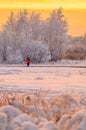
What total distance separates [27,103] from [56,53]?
2673 inches

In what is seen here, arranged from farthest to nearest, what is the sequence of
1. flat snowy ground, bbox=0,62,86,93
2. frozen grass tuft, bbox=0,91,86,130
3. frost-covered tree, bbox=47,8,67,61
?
frost-covered tree, bbox=47,8,67,61 < flat snowy ground, bbox=0,62,86,93 < frozen grass tuft, bbox=0,91,86,130

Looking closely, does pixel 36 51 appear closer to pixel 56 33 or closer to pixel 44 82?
pixel 56 33

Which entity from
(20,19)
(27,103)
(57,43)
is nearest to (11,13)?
(20,19)

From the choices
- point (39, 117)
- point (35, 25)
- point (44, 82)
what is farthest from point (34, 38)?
point (39, 117)

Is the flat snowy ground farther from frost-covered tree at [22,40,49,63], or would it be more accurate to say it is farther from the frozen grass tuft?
frost-covered tree at [22,40,49,63]

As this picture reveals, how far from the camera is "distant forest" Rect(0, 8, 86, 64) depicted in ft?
216

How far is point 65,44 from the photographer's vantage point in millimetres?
73812

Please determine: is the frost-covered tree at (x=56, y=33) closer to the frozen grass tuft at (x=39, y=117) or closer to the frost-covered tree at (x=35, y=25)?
the frost-covered tree at (x=35, y=25)

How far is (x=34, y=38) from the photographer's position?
241 feet

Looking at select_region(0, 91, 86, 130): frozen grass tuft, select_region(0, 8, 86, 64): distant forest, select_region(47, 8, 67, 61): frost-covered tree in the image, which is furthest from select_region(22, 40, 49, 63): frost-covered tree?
select_region(0, 91, 86, 130): frozen grass tuft

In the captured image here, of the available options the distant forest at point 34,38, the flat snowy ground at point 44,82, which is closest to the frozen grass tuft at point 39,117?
the flat snowy ground at point 44,82

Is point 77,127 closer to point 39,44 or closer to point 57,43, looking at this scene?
point 39,44

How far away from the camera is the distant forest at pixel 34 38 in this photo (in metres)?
65.9

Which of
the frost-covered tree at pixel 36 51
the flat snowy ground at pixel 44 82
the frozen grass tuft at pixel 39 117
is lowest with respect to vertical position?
the frost-covered tree at pixel 36 51
